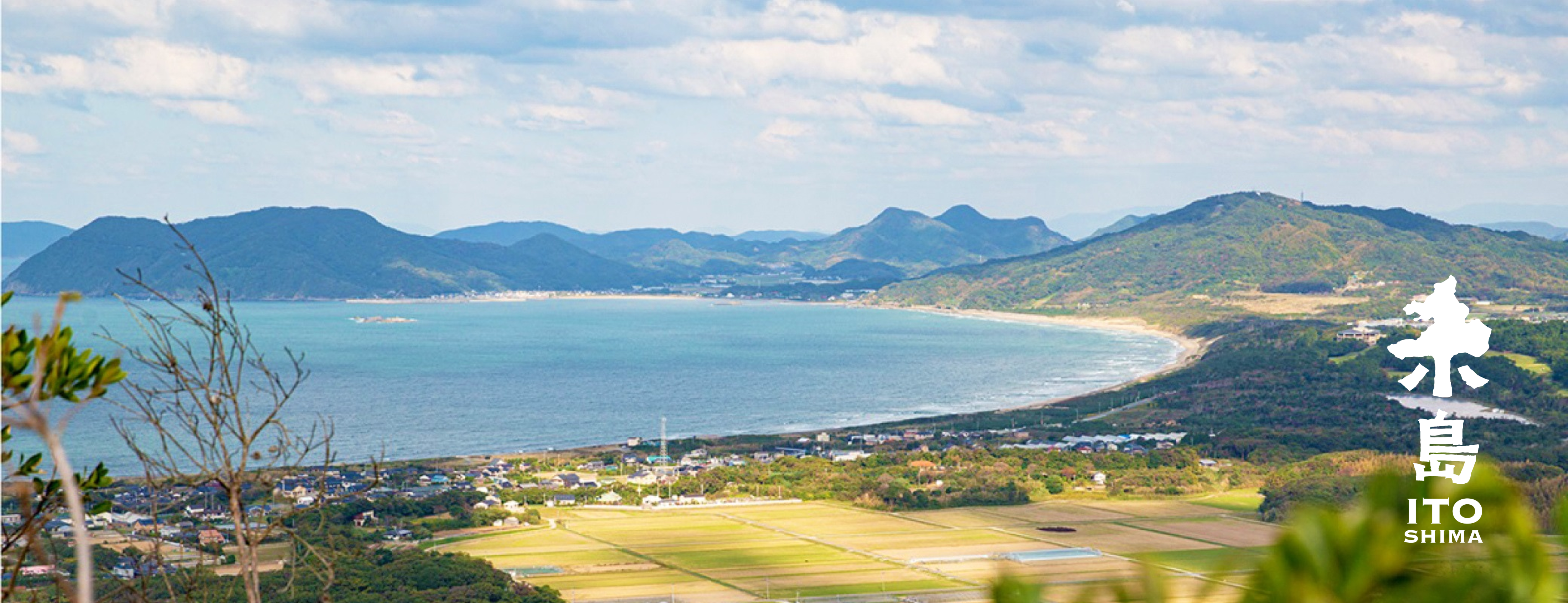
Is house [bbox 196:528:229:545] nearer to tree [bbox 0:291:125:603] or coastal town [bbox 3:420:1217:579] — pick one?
coastal town [bbox 3:420:1217:579]

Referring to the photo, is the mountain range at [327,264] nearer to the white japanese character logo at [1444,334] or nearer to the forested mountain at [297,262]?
the forested mountain at [297,262]

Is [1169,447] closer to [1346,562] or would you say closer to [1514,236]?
[1346,562]

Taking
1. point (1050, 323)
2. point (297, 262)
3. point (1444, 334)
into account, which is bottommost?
point (1050, 323)

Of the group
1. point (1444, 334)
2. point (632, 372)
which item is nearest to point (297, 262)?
point (632, 372)

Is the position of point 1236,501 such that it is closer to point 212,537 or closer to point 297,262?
point 212,537

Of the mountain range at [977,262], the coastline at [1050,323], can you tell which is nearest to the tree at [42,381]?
the coastline at [1050,323]

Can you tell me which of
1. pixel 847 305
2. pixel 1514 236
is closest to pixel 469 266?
pixel 847 305
